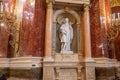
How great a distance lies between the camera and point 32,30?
19.7 ft

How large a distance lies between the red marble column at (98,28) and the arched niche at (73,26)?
23.0 inches

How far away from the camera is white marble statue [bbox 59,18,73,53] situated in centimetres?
654

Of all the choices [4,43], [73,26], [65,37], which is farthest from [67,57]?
[4,43]

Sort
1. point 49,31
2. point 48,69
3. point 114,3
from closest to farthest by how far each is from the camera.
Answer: point 48,69 → point 49,31 → point 114,3

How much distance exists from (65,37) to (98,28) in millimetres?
1451

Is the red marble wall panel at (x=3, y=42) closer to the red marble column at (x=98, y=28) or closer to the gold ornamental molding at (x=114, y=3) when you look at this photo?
the red marble column at (x=98, y=28)

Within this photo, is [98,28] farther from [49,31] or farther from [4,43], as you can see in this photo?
[4,43]

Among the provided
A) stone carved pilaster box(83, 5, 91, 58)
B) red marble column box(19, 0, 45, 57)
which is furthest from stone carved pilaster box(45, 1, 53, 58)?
stone carved pilaster box(83, 5, 91, 58)

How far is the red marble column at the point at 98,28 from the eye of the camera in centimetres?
667

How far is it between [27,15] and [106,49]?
3.44 meters

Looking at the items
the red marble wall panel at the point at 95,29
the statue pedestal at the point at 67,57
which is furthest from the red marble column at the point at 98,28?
the statue pedestal at the point at 67,57

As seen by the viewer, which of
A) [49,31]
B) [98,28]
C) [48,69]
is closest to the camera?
[48,69]

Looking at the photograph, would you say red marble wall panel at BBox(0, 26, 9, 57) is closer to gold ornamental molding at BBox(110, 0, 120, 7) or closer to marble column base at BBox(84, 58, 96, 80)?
marble column base at BBox(84, 58, 96, 80)

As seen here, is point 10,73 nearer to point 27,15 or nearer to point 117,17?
point 27,15
